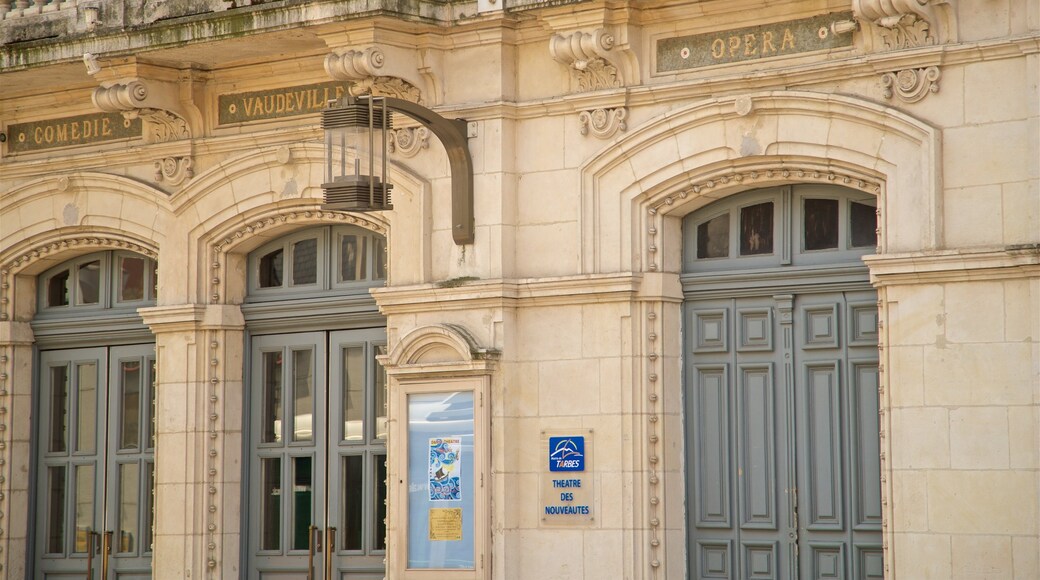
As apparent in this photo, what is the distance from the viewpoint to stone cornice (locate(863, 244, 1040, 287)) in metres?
9.99

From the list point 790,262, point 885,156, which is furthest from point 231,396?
point 885,156

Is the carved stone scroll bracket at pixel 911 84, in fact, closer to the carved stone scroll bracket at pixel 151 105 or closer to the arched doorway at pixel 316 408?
the arched doorway at pixel 316 408

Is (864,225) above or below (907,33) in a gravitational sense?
below

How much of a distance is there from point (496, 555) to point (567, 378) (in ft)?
4.14

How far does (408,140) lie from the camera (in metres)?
12.4

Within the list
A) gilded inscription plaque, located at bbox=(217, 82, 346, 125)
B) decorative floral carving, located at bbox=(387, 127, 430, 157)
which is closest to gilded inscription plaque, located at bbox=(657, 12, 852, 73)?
decorative floral carving, located at bbox=(387, 127, 430, 157)

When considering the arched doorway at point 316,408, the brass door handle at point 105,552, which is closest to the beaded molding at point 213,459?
the arched doorway at point 316,408

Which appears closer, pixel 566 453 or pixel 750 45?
pixel 750 45

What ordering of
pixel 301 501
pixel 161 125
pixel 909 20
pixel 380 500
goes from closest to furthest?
pixel 909 20 < pixel 380 500 < pixel 301 501 < pixel 161 125

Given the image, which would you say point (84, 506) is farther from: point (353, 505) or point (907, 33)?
point (907, 33)

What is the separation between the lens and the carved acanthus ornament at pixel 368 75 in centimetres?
1200

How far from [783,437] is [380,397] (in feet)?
10.4

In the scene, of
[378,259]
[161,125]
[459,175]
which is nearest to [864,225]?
[459,175]

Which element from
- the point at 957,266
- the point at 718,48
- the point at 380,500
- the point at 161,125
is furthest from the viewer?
the point at 161,125
